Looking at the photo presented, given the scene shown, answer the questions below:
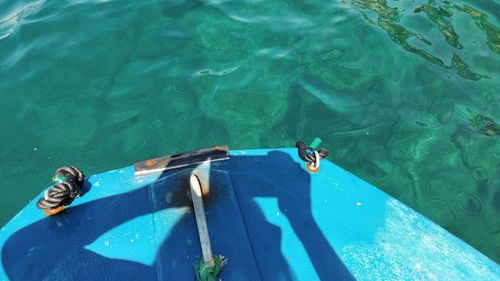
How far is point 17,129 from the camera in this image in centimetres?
377

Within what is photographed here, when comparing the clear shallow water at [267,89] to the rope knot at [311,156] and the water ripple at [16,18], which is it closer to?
the water ripple at [16,18]

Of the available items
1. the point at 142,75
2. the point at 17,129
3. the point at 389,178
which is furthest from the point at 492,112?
the point at 17,129

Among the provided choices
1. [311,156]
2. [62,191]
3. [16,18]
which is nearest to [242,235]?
[311,156]

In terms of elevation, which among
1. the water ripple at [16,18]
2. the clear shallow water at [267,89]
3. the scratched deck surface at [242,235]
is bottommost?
the clear shallow water at [267,89]

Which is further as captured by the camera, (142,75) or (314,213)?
(142,75)

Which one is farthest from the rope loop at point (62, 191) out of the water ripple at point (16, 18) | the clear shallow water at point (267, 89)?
the water ripple at point (16, 18)

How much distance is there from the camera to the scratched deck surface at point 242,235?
2.08 m

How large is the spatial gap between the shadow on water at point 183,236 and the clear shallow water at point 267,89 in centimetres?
126

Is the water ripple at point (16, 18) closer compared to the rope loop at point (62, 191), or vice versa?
the rope loop at point (62, 191)

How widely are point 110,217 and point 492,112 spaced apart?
152 inches

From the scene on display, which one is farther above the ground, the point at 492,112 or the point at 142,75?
the point at 142,75

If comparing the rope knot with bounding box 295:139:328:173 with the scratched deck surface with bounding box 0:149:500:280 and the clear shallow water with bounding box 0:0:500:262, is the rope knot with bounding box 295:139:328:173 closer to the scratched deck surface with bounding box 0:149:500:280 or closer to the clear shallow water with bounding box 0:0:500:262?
the scratched deck surface with bounding box 0:149:500:280

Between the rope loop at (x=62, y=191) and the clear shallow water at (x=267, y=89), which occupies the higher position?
the rope loop at (x=62, y=191)

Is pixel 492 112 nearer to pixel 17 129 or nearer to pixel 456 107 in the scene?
pixel 456 107
